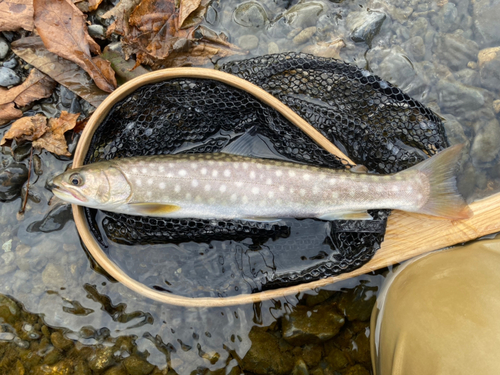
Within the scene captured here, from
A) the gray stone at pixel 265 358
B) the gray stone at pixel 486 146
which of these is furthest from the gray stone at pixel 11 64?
the gray stone at pixel 486 146

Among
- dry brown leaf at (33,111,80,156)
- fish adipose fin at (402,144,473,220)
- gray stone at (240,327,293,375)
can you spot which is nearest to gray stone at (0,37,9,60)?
dry brown leaf at (33,111,80,156)

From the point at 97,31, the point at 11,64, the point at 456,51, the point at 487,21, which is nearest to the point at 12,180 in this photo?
the point at 11,64

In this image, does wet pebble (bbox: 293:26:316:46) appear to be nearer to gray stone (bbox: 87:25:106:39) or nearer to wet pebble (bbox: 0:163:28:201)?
gray stone (bbox: 87:25:106:39)

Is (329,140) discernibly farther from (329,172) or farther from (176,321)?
(176,321)

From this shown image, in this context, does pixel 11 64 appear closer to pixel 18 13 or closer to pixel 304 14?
pixel 18 13

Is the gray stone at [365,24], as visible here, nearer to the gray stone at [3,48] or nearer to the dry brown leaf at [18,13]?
the dry brown leaf at [18,13]
